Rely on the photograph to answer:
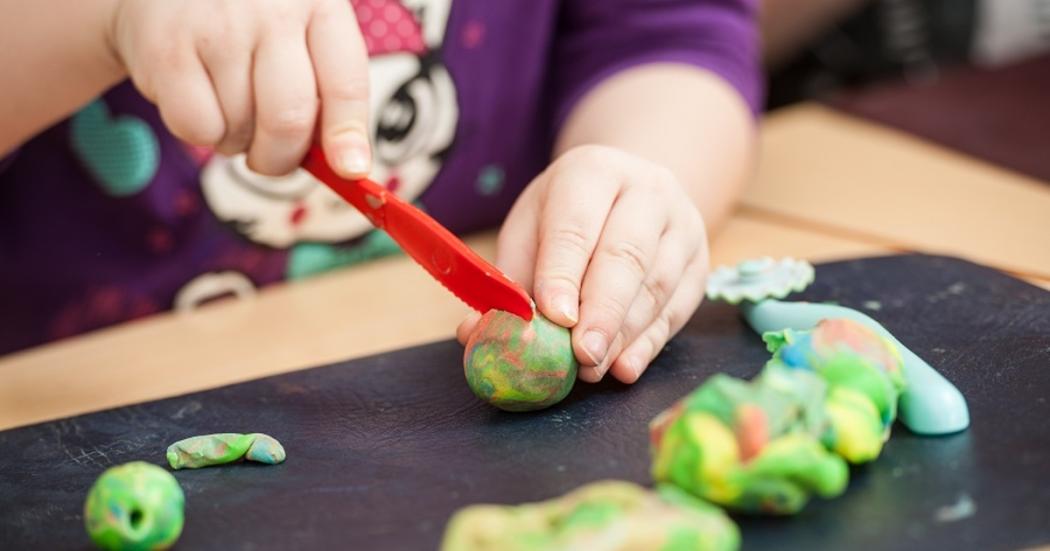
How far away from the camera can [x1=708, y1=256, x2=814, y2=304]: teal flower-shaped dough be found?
81cm

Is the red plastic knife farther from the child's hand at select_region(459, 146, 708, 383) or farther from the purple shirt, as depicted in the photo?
the purple shirt

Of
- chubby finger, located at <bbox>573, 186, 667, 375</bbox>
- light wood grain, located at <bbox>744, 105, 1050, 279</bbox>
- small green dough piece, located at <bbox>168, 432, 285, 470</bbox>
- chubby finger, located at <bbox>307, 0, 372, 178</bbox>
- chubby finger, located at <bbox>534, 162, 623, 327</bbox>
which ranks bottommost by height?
light wood grain, located at <bbox>744, 105, 1050, 279</bbox>

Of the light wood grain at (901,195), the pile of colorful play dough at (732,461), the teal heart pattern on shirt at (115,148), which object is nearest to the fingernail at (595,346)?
the pile of colorful play dough at (732,461)

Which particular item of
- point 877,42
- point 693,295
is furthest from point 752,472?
point 877,42

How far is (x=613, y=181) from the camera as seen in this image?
30.6 inches

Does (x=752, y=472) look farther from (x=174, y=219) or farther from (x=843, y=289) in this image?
(x=174, y=219)

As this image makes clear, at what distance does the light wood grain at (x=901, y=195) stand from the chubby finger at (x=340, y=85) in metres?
0.47

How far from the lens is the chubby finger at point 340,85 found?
0.75 meters

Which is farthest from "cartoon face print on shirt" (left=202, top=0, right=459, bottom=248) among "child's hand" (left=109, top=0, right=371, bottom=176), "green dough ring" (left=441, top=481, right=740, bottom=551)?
"green dough ring" (left=441, top=481, right=740, bottom=551)

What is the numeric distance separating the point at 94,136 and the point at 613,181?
0.52 meters

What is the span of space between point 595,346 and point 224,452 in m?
0.22

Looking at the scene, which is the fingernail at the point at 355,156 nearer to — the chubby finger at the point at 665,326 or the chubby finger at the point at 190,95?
the chubby finger at the point at 190,95

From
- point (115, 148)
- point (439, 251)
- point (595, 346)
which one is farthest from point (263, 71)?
point (115, 148)

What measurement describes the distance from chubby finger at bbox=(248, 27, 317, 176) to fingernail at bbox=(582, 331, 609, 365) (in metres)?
0.23
